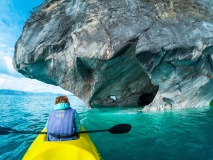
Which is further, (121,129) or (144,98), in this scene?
(144,98)

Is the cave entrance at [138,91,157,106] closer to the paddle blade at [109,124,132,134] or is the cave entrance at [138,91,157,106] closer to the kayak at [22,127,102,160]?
the paddle blade at [109,124,132,134]

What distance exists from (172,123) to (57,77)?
479 inches

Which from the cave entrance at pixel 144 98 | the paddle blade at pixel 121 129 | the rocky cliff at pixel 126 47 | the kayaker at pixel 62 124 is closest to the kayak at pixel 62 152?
the kayaker at pixel 62 124

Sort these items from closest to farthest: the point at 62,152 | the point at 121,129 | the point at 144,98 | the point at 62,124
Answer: the point at 62,152 < the point at 62,124 < the point at 121,129 < the point at 144,98

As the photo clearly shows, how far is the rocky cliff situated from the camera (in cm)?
1463

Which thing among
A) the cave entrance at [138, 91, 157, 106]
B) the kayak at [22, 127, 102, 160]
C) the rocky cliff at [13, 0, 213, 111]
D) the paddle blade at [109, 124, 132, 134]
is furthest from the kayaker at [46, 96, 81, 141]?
the cave entrance at [138, 91, 157, 106]

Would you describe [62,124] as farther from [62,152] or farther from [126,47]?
[126,47]

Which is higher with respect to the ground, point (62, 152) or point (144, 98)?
point (144, 98)

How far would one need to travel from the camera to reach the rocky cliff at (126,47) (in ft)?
48.0

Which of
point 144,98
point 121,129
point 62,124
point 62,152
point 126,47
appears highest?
point 126,47

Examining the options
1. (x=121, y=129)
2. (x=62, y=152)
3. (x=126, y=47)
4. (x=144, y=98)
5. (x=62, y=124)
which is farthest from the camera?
(x=144, y=98)

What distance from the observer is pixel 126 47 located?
14664 mm

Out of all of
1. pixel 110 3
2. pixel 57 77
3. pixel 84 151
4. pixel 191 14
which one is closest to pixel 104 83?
pixel 57 77

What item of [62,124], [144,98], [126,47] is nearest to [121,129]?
[62,124]
